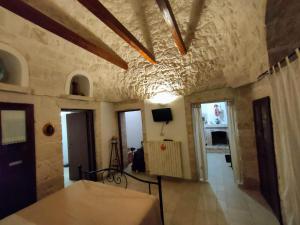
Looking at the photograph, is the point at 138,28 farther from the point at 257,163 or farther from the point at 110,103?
the point at 257,163

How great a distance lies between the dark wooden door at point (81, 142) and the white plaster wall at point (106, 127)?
0.27 m

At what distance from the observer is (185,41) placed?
275 centimetres

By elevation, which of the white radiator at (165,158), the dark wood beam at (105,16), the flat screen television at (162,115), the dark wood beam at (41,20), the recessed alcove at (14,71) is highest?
the dark wood beam at (105,16)

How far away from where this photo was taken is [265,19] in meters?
1.59

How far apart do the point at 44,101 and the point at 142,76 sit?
6.76 ft

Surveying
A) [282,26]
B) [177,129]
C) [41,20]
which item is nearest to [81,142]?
[177,129]

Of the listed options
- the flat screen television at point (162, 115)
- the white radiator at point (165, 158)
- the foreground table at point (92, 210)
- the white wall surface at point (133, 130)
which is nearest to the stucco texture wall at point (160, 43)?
the flat screen television at point (162, 115)

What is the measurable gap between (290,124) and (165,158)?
272 centimetres

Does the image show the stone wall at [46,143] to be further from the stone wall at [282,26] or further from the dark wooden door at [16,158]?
the stone wall at [282,26]

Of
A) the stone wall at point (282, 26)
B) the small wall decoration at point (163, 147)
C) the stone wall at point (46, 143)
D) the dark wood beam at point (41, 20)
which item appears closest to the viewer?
the dark wood beam at point (41, 20)

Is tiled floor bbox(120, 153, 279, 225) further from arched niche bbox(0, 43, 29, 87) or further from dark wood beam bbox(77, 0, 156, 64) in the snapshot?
arched niche bbox(0, 43, 29, 87)

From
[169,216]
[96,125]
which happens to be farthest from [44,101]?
[169,216]

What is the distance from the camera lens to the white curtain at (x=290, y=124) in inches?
49.5

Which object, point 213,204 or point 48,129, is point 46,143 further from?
point 213,204
